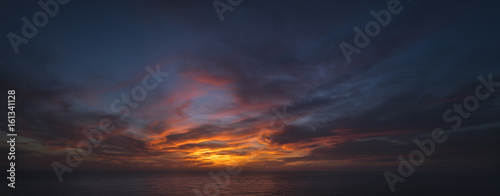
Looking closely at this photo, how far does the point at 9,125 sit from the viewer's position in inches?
691

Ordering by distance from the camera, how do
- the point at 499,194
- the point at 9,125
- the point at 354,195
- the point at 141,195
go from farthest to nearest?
the point at 141,195 → the point at 354,195 → the point at 499,194 → the point at 9,125

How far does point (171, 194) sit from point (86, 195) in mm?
24158

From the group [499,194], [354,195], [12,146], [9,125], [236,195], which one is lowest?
[499,194]

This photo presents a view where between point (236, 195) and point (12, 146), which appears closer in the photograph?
point (12, 146)

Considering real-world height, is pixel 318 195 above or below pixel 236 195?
below

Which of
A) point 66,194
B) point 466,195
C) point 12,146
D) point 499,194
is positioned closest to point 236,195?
point 66,194

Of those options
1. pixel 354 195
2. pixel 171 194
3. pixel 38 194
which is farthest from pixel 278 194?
pixel 38 194

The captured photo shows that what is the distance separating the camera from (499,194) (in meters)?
56.2

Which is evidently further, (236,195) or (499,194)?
(236,195)

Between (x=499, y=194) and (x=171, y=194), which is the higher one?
(x=171, y=194)

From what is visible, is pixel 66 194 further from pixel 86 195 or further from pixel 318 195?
pixel 318 195

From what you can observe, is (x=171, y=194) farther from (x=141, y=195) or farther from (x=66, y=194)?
(x=66, y=194)

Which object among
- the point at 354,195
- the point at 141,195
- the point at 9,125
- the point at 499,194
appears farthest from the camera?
the point at 141,195

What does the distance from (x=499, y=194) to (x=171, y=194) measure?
94.0 meters
